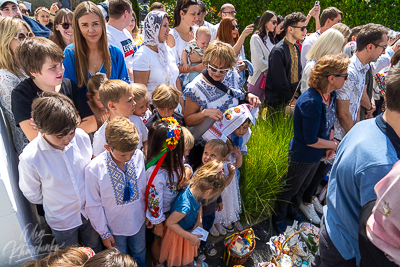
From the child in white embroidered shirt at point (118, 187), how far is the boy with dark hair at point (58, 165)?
9 cm

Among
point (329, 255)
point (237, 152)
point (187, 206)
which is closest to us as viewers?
point (329, 255)

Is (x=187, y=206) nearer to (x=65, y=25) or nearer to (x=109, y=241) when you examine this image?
(x=109, y=241)

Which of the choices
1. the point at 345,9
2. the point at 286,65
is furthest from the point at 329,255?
the point at 345,9

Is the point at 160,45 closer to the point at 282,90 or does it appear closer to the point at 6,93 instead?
the point at 6,93

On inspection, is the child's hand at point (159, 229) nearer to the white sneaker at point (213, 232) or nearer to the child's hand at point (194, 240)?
the child's hand at point (194, 240)

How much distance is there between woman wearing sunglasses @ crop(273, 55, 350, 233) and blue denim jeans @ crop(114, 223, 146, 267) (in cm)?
168

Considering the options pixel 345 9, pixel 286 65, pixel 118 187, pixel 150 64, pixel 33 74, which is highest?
pixel 345 9

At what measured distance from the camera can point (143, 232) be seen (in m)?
2.31

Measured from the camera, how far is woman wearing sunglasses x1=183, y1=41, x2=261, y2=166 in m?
2.72

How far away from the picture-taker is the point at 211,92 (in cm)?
283

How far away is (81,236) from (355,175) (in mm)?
2015

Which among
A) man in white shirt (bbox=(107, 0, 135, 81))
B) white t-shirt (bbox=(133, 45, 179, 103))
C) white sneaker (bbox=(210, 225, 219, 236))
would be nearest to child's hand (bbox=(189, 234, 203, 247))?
white sneaker (bbox=(210, 225, 219, 236))

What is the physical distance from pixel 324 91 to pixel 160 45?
6.00 ft

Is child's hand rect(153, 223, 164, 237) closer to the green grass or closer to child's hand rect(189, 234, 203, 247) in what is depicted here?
child's hand rect(189, 234, 203, 247)
